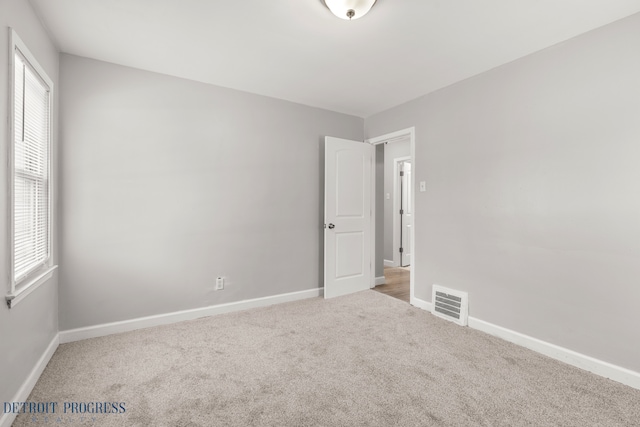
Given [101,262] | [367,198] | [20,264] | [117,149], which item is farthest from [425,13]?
[101,262]

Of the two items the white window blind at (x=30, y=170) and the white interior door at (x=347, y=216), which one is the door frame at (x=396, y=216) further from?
the white window blind at (x=30, y=170)

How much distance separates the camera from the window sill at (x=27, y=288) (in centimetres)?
162

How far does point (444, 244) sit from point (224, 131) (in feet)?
8.90

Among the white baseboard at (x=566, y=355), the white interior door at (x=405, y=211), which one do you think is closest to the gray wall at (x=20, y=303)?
the white baseboard at (x=566, y=355)

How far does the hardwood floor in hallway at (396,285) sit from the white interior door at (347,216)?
0.30 meters

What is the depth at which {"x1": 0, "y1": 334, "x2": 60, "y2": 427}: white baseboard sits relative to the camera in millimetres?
1551

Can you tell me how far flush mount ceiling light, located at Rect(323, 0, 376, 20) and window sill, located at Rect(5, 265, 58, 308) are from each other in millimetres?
2489

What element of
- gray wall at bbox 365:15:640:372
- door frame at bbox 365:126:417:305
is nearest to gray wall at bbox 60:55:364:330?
door frame at bbox 365:126:417:305

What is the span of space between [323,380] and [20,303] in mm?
1929

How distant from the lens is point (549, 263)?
242cm

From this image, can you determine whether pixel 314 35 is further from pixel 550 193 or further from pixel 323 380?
pixel 323 380

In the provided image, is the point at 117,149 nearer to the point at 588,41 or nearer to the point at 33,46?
the point at 33,46

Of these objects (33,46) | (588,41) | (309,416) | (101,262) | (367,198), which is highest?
(588,41)

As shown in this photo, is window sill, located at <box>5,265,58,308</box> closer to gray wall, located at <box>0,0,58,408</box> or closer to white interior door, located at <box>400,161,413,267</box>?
gray wall, located at <box>0,0,58,408</box>
